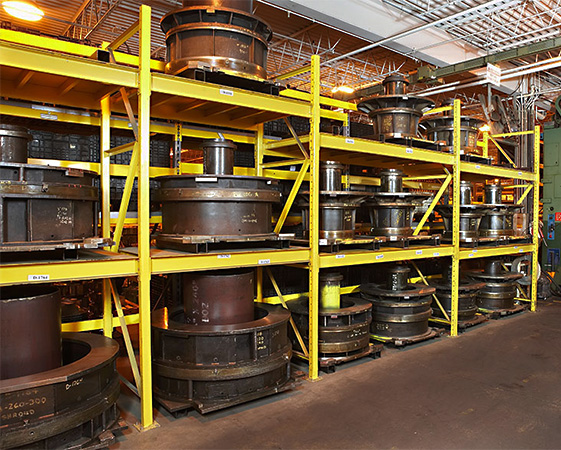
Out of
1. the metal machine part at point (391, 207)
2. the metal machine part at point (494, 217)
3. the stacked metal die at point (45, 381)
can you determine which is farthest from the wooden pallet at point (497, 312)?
the stacked metal die at point (45, 381)

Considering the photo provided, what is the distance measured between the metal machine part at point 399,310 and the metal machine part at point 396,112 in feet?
6.69

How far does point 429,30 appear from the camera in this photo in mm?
9469

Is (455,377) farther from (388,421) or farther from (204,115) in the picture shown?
(204,115)

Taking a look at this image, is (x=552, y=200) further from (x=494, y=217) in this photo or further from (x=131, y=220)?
(x=131, y=220)

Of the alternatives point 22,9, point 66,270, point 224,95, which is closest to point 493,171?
point 224,95

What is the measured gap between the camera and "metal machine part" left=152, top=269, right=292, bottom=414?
4074mm

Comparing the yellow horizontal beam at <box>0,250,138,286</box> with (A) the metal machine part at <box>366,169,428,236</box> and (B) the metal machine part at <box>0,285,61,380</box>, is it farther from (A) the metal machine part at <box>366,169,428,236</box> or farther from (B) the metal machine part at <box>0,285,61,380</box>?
(A) the metal machine part at <box>366,169,428,236</box>

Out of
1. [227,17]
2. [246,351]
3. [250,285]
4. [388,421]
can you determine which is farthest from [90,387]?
[227,17]

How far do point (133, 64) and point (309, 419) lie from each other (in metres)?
4.00

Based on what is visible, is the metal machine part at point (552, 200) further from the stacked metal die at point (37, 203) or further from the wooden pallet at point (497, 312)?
the stacked metal die at point (37, 203)

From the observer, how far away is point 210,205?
4195mm

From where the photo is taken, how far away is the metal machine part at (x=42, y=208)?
3.20 meters

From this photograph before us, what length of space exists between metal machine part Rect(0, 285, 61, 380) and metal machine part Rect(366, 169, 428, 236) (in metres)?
4.40

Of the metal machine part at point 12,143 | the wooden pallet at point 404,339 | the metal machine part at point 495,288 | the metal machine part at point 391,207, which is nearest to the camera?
the metal machine part at point 12,143
